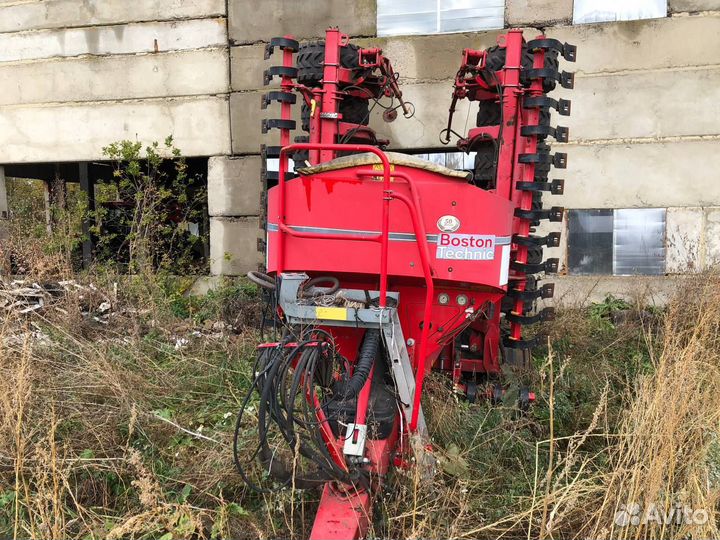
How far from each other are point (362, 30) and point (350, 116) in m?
2.93

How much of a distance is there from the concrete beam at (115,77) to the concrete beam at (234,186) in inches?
37.1

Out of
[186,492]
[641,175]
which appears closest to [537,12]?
[641,175]

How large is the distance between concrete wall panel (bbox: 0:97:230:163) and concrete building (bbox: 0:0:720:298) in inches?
0.7

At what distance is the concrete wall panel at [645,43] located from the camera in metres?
6.09

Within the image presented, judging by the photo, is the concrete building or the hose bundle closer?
the hose bundle

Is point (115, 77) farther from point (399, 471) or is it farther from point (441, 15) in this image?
point (399, 471)

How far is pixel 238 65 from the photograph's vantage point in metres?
7.05

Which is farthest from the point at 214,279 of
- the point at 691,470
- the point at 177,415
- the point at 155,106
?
the point at 691,470

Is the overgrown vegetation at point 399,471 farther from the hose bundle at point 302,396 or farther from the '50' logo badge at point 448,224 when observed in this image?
the '50' logo badge at point 448,224

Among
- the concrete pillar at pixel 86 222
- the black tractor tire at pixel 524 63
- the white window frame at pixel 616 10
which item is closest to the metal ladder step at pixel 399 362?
the black tractor tire at pixel 524 63

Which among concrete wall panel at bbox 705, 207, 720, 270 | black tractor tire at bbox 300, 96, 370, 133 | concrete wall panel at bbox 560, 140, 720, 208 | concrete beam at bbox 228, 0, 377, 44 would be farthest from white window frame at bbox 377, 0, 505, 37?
concrete wall panel at bbox 705, 207, 720, 270

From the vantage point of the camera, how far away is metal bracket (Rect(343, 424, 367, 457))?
2.61 m

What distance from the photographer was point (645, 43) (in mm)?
6207

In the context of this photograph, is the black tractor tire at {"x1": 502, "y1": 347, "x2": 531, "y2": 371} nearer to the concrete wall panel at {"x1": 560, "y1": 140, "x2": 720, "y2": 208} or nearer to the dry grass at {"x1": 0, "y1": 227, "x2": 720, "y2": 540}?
the dry grass at {"x1": 0, "y1": 227, "x2": 720, "y2": 540}
